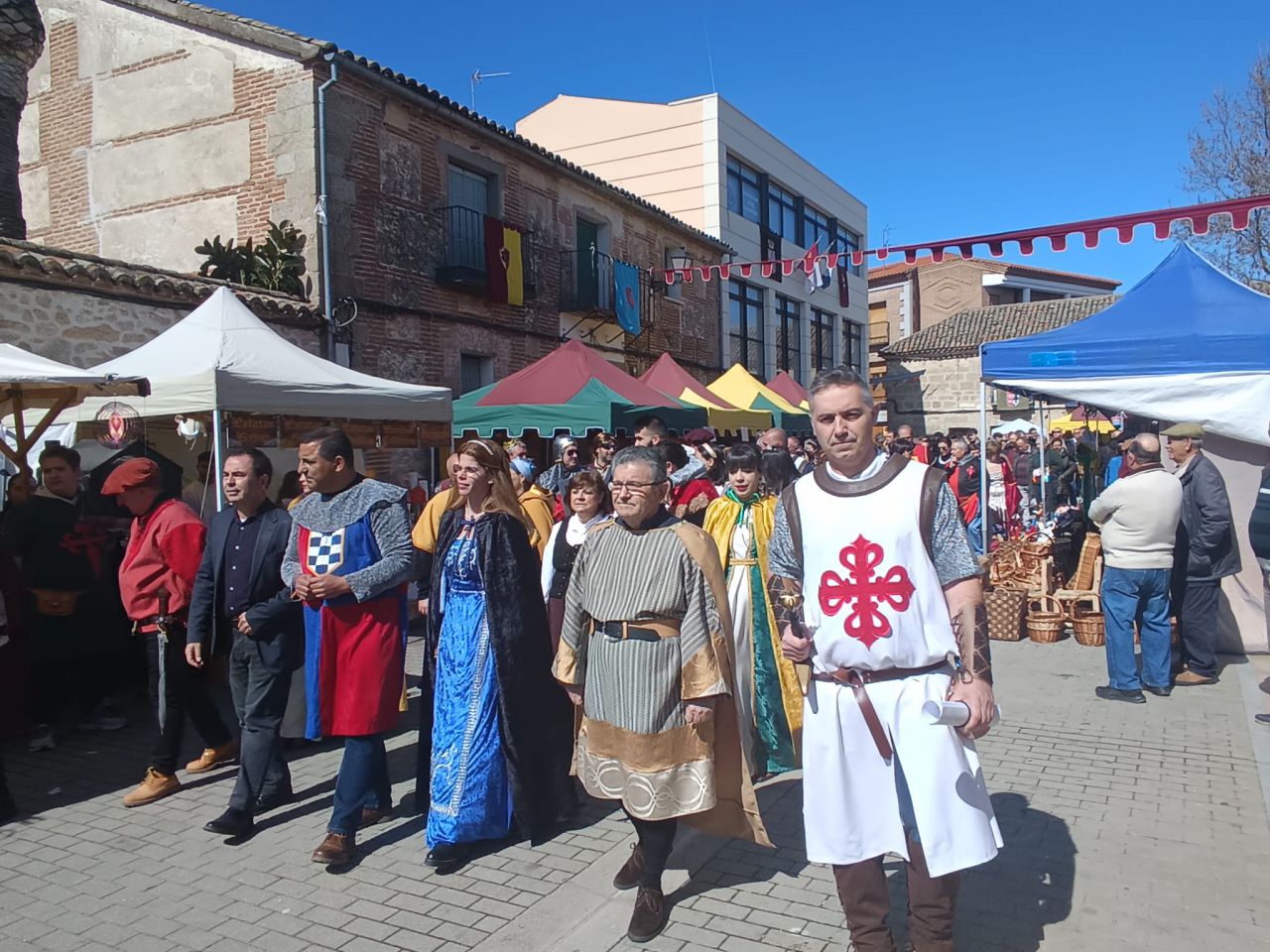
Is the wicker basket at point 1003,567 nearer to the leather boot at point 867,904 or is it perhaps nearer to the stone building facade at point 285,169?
the leather boot at point 867,904

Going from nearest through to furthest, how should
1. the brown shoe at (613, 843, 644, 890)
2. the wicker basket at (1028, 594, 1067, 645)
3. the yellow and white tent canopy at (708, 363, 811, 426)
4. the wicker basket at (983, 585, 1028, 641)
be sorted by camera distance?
the brown shoe at (613, 843, 644, 890) → the wicker basket at (1028, 594, 1067, 645) → the wicker basket at (983, 585, 1028, 641) → the yellow and white tent canopy at (708, 363, 811, 426)

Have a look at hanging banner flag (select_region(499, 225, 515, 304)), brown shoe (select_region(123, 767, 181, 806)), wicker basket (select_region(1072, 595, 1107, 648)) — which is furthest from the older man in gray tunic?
hanging banner flag (select_region(499, 225, 515, 304))

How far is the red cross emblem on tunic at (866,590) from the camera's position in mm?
2682

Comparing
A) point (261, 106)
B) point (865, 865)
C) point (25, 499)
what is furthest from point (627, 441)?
point (865, 865)

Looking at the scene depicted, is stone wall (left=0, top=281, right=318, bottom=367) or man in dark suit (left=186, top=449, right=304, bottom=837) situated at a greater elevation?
stone wall (left=0, top=281, right=318, bottom=367)

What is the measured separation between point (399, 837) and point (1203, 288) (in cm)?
744

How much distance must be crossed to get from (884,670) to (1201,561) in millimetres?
4929

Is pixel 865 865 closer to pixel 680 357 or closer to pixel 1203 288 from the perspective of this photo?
pixel 1203 288

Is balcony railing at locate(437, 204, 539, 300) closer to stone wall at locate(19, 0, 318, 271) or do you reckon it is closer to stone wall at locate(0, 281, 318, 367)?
stone wall at locate(19, 0, 318, 271)

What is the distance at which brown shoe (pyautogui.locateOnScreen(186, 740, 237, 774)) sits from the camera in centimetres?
517

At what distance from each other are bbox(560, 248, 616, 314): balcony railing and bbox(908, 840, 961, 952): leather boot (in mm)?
14668

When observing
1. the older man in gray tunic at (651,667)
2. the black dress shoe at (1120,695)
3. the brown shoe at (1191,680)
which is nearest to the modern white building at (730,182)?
the brown shoe at (1191,680)

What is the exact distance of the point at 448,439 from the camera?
844 cm

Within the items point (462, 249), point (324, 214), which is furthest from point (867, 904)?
point (462, 249)
